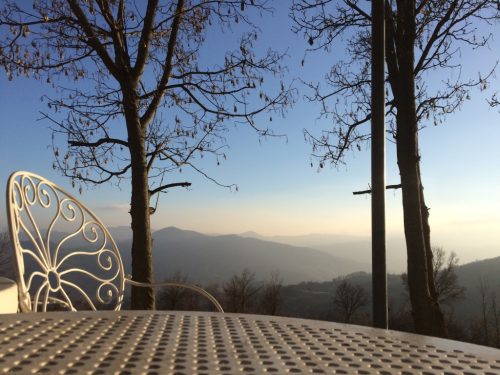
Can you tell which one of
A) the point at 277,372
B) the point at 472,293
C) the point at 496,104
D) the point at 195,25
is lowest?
the point at 472,293

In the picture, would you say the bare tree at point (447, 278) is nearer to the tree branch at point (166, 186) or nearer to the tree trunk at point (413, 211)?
the tree trunk at point (413, 211)

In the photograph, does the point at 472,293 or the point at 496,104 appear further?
the point at 472,293

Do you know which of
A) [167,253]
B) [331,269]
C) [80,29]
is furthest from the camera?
[331,269]

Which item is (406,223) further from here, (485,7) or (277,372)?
(277,372)

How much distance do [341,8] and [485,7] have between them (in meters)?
1.48

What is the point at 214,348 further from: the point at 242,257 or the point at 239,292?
the point at 242,257

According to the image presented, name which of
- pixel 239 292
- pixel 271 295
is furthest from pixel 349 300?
pixel 239 292

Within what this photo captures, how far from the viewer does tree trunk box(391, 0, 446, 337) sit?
14.7 ft

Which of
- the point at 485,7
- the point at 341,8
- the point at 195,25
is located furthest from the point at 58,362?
the point at 485,7

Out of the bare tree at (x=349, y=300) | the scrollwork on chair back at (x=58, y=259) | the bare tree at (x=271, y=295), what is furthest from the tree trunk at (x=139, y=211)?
the bare tree at (x=349, y=300)

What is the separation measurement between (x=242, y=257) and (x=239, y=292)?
56.2 m

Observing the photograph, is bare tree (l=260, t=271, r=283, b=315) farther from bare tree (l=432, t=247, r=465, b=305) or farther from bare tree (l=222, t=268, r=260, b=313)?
bare tree (l=432, t=247, r=465, b=305)

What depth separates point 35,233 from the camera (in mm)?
1684

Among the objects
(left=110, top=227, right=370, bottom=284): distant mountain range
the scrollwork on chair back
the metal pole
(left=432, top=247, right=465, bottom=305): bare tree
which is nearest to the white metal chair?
the scrollwork on chair back
